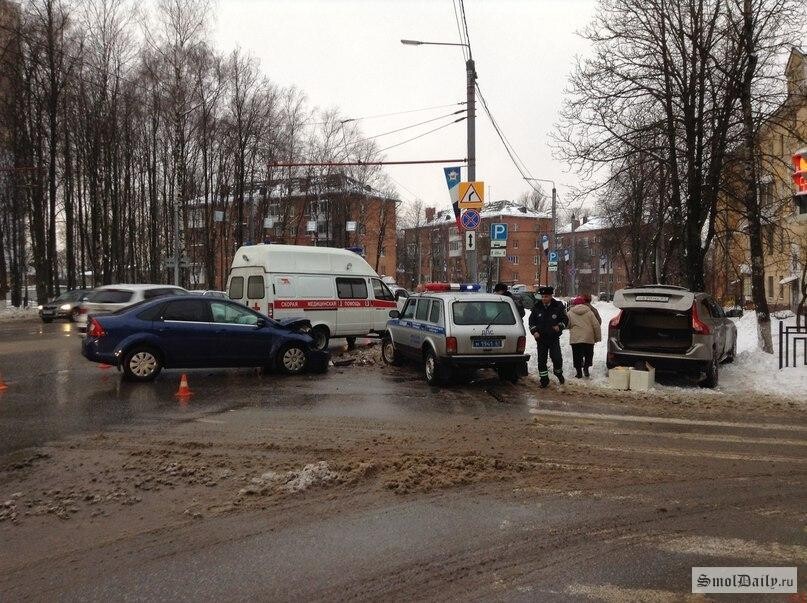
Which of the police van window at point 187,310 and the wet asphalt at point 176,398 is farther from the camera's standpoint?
the police van window at point 187,310

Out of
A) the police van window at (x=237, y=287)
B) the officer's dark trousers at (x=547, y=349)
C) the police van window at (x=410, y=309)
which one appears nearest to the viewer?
the officer's dark trousers at (x=547, y=349)

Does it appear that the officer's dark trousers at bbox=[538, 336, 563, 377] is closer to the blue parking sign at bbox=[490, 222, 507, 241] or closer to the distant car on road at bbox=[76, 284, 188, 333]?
the blue parking sign at bbox=[490, 222, 507, 241]

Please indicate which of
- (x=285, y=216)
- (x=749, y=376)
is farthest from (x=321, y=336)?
(x=285, y=216)

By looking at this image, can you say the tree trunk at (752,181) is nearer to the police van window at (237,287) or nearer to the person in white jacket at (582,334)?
the person in white jacket at (582,334)

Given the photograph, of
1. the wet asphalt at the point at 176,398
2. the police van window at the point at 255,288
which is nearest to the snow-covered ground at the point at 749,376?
the wet asphalt at the point at 176,398

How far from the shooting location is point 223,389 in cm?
1136

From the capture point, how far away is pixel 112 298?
57.8 feet

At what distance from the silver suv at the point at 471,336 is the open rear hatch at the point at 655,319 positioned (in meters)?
1.91

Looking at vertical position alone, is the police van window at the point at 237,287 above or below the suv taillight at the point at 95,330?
above

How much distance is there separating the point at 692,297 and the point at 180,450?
28.4 ft

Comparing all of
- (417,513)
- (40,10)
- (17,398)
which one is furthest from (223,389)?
(40,10)

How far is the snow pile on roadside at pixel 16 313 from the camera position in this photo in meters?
34.9

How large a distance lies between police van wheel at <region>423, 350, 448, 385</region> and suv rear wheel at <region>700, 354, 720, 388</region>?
448 centimetres

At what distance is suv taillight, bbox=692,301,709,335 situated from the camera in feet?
35.9
